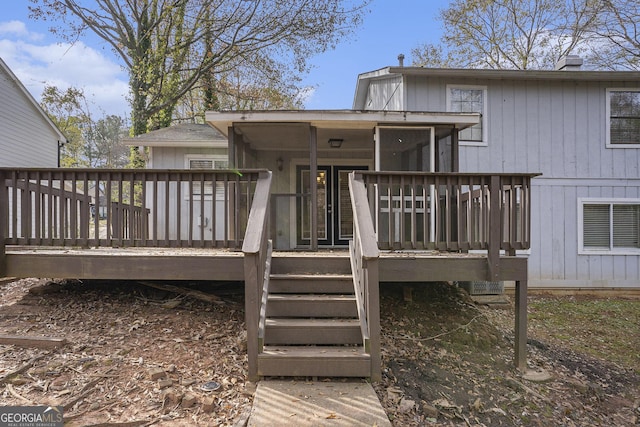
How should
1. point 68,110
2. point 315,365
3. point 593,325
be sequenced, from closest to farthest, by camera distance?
point 315,365, point 593,325, point 68,110

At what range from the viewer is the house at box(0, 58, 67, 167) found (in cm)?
1227

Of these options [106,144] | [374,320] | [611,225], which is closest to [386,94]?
[611,225]

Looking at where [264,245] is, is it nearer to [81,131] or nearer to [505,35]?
[505,35]

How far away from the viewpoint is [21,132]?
1314 cm

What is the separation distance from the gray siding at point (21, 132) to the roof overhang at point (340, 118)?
32.7 ft

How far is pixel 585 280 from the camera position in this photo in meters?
8.80

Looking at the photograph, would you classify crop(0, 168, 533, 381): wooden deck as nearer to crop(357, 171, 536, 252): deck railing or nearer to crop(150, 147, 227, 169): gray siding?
crop(357, 171, 536, 252): deck railing

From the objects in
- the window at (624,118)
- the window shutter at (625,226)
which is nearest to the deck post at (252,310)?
the window shutter at (625,226)

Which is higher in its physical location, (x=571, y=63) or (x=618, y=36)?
(x=618, y=36)

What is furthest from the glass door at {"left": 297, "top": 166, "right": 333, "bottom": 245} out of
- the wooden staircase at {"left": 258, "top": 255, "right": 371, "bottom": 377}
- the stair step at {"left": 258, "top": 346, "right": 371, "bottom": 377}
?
the stair step at {"left": 258, "top": 346, "right": 371, "bottom": 377}

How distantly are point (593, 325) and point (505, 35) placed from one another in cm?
1503

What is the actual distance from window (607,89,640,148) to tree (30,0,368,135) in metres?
9.81

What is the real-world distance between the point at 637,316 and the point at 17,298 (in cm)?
1033

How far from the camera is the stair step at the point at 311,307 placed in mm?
4309
